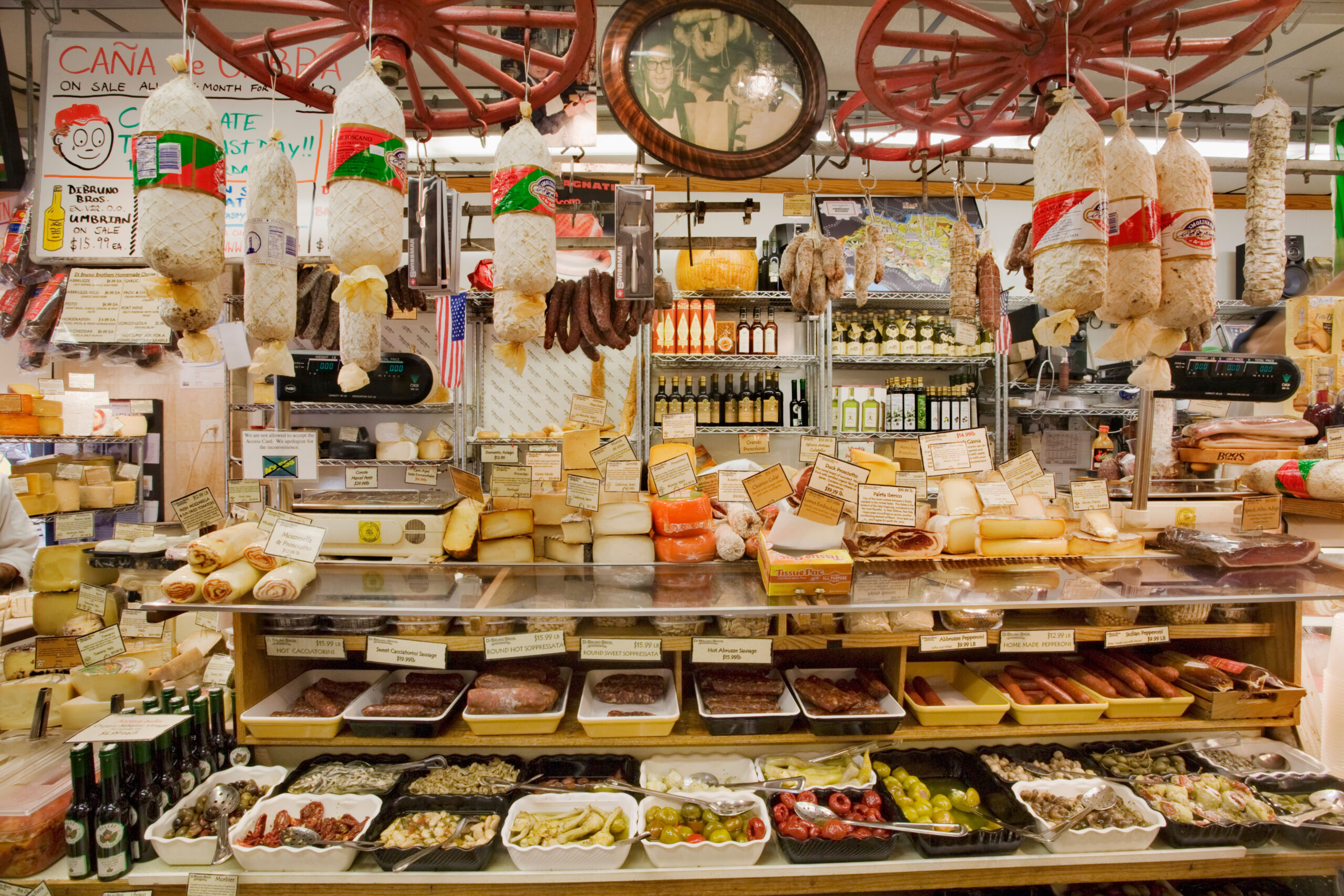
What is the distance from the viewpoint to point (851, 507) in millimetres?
2342

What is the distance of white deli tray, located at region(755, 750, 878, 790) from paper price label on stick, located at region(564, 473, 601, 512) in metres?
1.06

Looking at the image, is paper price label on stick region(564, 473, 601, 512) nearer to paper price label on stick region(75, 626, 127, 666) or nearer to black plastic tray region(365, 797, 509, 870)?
black plastic tray region(365, 797, 509, 870)

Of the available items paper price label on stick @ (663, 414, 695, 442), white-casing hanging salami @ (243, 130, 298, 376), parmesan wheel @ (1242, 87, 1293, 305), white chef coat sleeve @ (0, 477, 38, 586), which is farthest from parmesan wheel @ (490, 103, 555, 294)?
white chef coat sleeve @ (0, 477, 38, 586)

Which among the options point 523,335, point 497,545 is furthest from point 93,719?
point 523,335

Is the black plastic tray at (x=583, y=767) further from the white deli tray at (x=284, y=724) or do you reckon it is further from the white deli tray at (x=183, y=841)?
the white deli tray at (x=183, y=841)

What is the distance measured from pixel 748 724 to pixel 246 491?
2132 millimetres

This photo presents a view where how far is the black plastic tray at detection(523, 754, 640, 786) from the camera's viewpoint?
223cm

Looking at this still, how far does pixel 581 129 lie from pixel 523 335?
169 centimetres

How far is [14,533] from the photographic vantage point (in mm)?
3605

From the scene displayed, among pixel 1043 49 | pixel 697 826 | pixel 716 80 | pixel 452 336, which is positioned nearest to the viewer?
pixel 1043 49

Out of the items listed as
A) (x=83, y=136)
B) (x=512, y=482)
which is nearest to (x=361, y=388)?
(x=512, y=482)

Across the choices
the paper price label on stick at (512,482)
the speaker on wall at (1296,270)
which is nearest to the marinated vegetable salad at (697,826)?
the paper price label on stick at (512,482)

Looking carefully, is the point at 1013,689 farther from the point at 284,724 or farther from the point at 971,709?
the point at 284,724

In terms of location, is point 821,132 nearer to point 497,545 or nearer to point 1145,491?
point 1145,491
